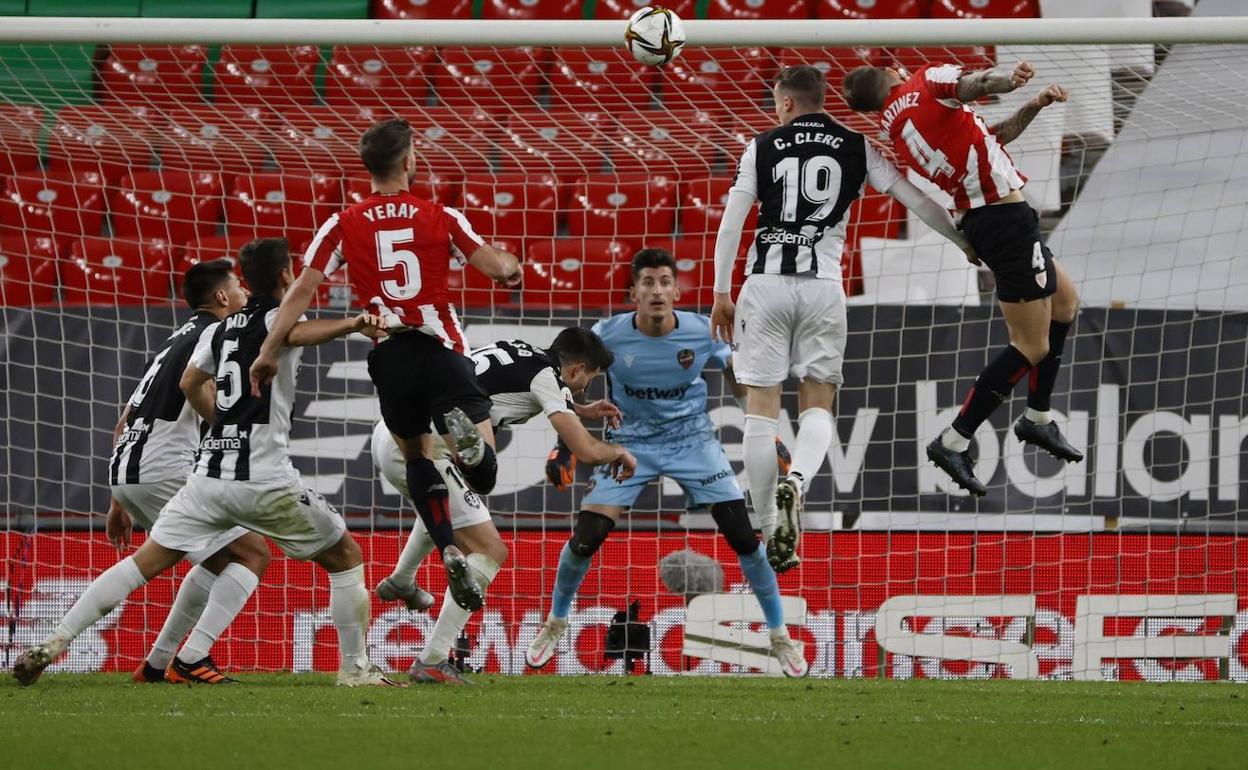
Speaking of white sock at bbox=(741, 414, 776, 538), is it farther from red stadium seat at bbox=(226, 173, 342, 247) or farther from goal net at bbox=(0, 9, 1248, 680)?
red stadium seat at bbox=(226, 173, 342, 247)

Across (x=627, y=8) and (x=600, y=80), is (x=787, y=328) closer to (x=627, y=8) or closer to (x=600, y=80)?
(x=600, y=80)

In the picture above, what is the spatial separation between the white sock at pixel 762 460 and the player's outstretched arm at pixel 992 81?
154cm

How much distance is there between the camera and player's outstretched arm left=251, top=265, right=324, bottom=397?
5918 millimetres

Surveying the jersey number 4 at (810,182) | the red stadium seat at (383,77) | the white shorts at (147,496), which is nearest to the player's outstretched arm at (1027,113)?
the jersey number 4 at (810,182)

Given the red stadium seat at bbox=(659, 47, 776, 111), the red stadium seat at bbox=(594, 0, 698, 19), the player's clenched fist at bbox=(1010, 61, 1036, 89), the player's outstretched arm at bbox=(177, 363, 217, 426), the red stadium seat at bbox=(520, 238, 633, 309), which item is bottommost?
the player's outstretched arm at bbox=(177, 363, 217, 426)

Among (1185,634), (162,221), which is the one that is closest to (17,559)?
(162,221)

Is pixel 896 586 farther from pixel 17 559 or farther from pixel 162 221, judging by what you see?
pixel 162 221

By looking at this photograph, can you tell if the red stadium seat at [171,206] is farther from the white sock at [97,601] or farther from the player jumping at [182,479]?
the white sock at [97,601]

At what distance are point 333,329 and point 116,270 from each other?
5181 millimetres

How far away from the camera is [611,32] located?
6.68 metres

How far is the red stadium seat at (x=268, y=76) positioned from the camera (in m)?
10.4

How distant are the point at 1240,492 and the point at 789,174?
381cm

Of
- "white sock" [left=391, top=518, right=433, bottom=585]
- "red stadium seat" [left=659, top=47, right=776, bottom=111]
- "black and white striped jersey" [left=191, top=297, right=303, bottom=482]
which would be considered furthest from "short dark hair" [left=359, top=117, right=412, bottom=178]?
"red stadium seat" [left=659, top=47, right=776, bottom=111]

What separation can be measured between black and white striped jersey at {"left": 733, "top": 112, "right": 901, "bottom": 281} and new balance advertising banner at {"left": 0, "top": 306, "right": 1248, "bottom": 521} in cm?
242
